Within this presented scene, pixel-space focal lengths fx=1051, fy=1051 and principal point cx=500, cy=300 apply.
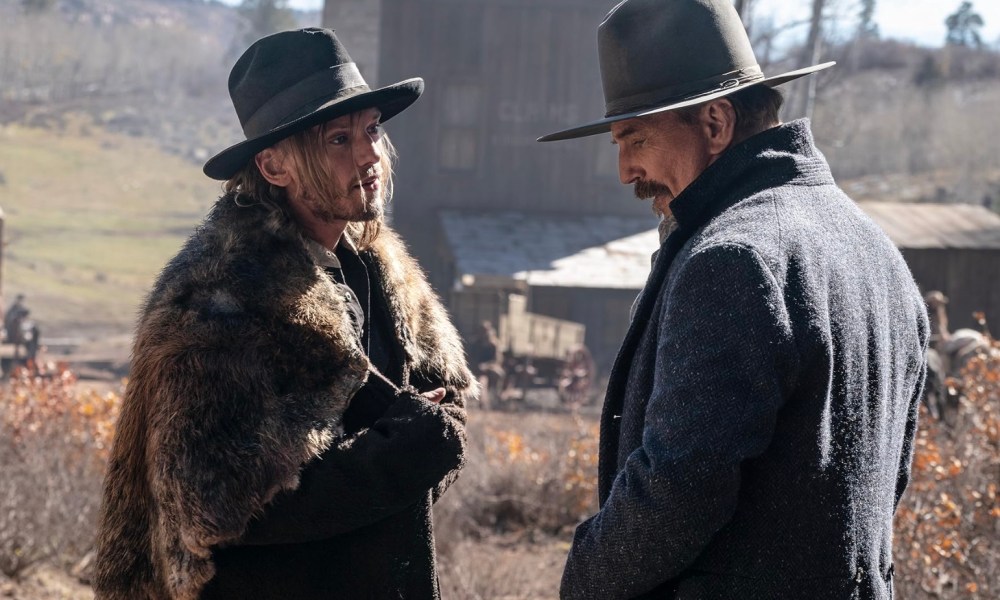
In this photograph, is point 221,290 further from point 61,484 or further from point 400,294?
point 61,484

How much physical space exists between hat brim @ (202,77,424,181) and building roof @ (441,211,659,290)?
1043cm

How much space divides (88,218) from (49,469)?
2961 centimetres

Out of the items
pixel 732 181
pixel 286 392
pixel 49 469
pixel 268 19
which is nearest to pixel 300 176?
pixel 286 392

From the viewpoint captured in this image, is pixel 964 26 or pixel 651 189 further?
pixel 964 26

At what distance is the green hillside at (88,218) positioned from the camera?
2338 centimetres

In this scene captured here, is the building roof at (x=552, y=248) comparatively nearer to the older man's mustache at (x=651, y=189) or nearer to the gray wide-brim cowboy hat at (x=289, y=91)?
the gray wide-brim cowboy hat at (x=289, y=91)

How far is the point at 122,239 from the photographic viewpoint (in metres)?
31.1

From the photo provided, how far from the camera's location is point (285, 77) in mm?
2701

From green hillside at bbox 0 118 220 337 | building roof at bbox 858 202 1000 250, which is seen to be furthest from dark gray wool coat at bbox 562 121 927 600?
green hillside at bbox 0 118 220 337

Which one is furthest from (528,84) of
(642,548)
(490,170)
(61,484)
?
(642,548)

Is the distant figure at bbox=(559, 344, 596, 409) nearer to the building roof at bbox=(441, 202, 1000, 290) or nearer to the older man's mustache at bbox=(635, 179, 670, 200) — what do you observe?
the building roof at bbox=(441, 202, 1000, 290)

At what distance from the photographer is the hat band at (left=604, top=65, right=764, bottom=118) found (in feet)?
7.00

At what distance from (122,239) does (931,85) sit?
31.0 meters

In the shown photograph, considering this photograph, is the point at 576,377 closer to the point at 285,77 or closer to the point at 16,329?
the point at 16,329
